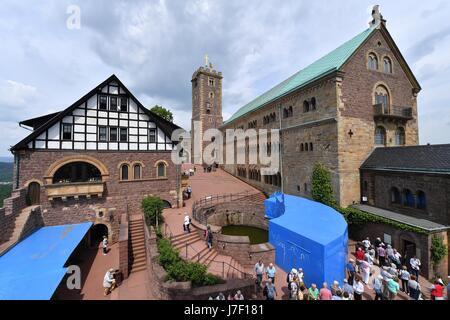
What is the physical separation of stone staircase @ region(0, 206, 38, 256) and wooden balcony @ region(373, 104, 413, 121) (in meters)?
27.3

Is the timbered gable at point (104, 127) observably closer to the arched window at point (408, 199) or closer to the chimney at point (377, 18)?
the arched window at point (408, 199)

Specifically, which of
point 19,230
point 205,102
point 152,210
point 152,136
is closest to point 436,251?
point 152,210

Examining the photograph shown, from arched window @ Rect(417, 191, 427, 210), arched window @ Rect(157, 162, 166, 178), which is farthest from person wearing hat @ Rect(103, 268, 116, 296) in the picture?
arched window @ Rect(417, 191, 427, 210)

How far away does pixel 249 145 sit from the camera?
32.7 metres

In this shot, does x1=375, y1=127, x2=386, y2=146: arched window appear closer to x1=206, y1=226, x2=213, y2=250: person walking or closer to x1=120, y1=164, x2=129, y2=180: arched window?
x1=206, y1=226, x2=213, y2=250: person walking

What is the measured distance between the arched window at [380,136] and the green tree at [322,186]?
18.7 ft

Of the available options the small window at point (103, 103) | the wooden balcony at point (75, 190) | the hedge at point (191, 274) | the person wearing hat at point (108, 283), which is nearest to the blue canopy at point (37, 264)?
→ the person wearing hat at point (108, 283)

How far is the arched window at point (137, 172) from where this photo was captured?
17661mm

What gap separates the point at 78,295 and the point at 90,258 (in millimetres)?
4469

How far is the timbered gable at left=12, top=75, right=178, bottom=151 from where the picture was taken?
49.0 ft
